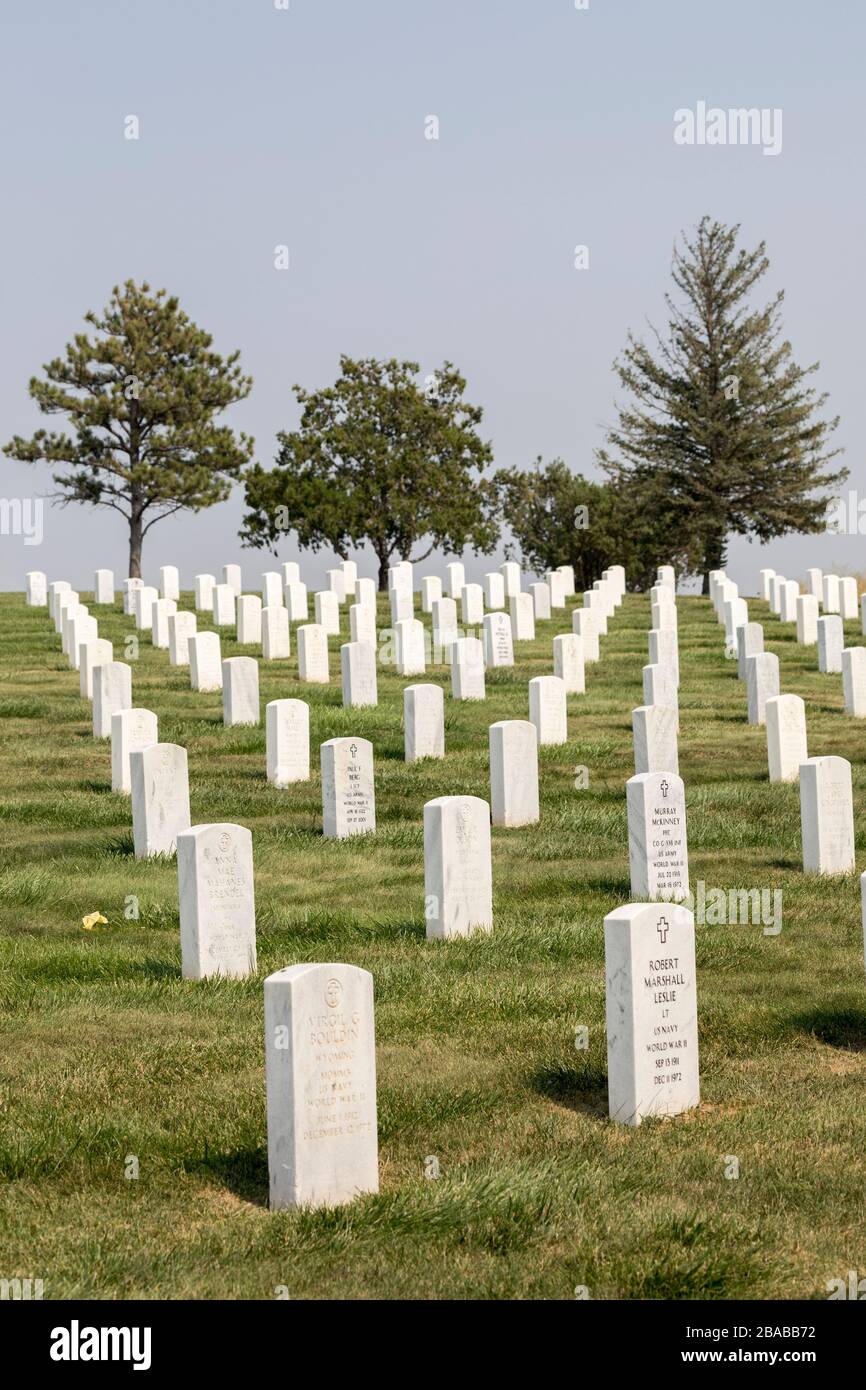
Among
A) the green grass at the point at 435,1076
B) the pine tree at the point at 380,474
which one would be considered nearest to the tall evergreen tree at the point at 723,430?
the pine tree at the point at 380,474

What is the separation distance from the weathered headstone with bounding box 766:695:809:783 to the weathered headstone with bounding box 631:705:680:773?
1.10 m

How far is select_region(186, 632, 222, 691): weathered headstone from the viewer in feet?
78.5

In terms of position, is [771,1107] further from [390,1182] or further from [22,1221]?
[22,1221]

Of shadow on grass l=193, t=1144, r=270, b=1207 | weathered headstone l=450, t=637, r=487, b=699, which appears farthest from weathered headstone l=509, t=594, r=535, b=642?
shadow on grass l=193, t=1144, r=270, b=1207

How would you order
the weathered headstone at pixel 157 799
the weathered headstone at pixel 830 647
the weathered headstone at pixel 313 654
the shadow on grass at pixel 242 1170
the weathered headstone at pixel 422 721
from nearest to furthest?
the shadow on grass at pixel 242 1170 → the weathered headstone at pixel 157 799 → the weathered headstone at pixel 422 721 → the weathered headstone at pixel 313 654 → the weathered headstone at pixel 830 647

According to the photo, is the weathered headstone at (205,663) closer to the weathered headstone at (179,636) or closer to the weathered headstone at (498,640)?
the weathered headstone at (179,636)

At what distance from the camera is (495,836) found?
14.2 m

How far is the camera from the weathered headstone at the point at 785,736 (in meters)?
16.5

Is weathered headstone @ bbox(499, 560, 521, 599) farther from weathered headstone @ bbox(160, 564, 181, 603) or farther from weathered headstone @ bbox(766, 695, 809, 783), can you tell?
weathered headstone @ bbox(766, 695, 809, 783)

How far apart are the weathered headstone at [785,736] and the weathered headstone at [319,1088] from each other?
1040 cm

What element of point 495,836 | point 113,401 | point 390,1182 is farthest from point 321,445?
point 390,1182

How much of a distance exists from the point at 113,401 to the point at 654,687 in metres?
31.8

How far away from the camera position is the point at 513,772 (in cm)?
1473

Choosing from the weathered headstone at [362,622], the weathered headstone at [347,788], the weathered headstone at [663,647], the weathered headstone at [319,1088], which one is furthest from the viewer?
the weathered headstone at [362,622]
